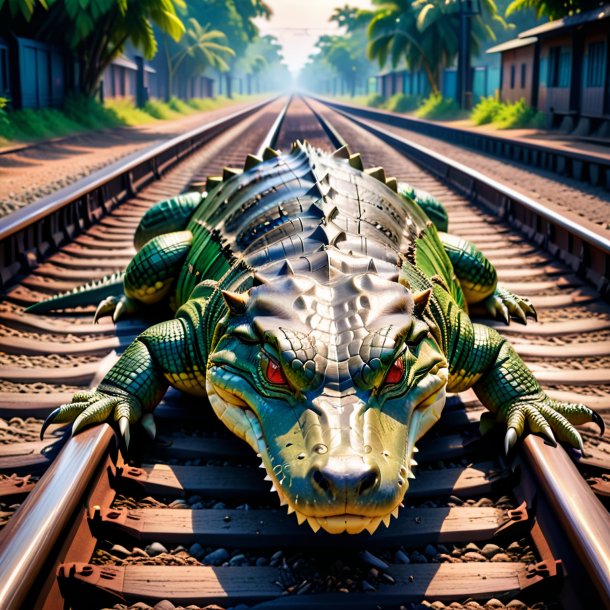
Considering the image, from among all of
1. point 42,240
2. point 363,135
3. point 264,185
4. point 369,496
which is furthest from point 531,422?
point 363,135

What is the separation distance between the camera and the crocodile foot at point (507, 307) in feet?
18.3

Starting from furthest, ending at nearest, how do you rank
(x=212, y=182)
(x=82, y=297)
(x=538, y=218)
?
(x=538, y=218)
(x=212, y=182)
(x=82, y=297)

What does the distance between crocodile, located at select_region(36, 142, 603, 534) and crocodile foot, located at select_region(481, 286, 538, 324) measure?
15 mm

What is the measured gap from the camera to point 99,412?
140 inches

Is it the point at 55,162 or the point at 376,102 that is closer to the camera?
the point at 55,162

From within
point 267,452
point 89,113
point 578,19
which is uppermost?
point 578,19

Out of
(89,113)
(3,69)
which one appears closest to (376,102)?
(89,113)

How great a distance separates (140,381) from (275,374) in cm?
129

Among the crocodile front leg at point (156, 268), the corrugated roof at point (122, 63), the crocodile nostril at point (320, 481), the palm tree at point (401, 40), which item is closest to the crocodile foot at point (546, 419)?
the crocodile nostril at point (320, 481)

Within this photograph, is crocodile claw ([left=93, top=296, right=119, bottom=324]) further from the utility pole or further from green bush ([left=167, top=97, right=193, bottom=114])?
green bush ([left=167, top=97, right=193, bottom=114])

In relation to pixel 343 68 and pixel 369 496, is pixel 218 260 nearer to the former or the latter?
pixel 369 496

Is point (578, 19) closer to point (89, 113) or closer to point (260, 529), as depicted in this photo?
point (89, 113)

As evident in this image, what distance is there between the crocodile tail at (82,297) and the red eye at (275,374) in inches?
137

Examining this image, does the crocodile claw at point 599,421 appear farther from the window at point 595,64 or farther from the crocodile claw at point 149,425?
the window at point 595,64
